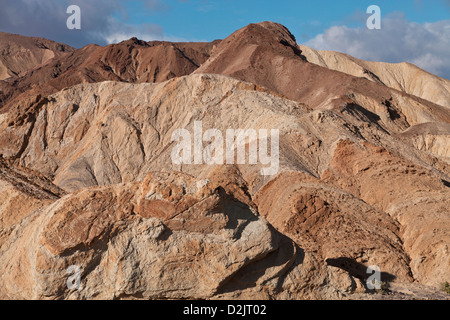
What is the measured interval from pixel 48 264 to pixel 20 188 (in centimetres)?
645

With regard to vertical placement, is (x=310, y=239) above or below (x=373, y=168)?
below

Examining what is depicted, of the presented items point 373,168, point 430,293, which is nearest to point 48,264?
point 430,293

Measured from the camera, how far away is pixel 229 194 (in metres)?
14.3

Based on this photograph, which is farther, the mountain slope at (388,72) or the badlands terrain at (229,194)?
the mountain slope at (388,72)

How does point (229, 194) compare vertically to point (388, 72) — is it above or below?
below

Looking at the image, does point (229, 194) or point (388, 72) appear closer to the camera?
point (229, 194)

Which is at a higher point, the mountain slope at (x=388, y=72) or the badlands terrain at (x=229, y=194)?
the mountain slope at (x=388, y=72)

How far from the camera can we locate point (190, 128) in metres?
39.2

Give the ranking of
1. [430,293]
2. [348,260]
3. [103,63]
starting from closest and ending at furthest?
[430,293], [348,260], [103,63]

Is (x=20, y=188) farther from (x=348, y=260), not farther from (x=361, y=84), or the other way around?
(x=361, y=84)

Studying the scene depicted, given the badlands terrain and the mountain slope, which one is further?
the mountain slope

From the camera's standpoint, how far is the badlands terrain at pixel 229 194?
43.5 feet

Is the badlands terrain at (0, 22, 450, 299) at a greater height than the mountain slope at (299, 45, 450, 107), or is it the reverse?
the mountain slope at (299, 45, 450, 107)

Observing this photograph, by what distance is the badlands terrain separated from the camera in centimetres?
1326
